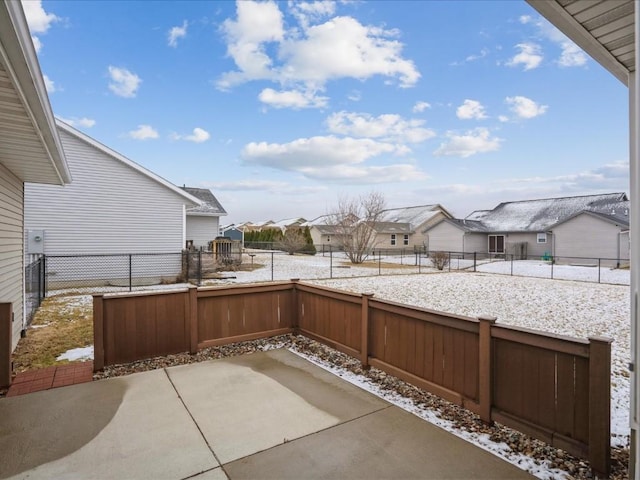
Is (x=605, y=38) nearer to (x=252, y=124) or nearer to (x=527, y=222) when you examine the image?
(x=252, y=124)

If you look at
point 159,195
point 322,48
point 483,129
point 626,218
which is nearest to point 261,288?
point 322,48

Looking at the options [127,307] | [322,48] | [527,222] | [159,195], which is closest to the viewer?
[127,307]

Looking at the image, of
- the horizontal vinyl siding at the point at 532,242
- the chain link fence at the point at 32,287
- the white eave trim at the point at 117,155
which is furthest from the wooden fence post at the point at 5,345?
the horizontal vinyl siding at the point at 532,242

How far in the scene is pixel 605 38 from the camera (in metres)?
2.08

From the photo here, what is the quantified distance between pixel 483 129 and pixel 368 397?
1773cm

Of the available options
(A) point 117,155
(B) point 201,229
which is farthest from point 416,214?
(A) point 117,155

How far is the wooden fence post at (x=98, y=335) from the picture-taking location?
172 inches

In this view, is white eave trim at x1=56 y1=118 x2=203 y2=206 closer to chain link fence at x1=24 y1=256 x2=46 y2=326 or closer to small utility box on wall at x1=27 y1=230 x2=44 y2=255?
small utility box on wall at x1=27 y1=230 x2=44 y2=255

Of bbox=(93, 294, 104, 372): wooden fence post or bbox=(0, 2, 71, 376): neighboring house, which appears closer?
bbox=(0, 2, 71, 376): neighboring house

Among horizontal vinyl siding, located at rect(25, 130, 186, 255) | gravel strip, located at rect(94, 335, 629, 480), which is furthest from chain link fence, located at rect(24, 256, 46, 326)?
gravel strip, located at rect(94, 335, 629, 480)

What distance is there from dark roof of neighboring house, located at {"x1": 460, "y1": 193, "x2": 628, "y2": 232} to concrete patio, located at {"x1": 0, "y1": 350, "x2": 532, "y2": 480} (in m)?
28.6

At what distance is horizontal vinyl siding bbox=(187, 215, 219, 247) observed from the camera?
62.4 feet

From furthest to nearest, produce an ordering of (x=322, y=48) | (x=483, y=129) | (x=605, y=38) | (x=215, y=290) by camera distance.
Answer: (x=483, y=129) < (x=322, y=48) < (x=215, y=290) < (x=605, y=38)

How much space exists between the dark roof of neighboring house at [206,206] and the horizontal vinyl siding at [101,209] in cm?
354
